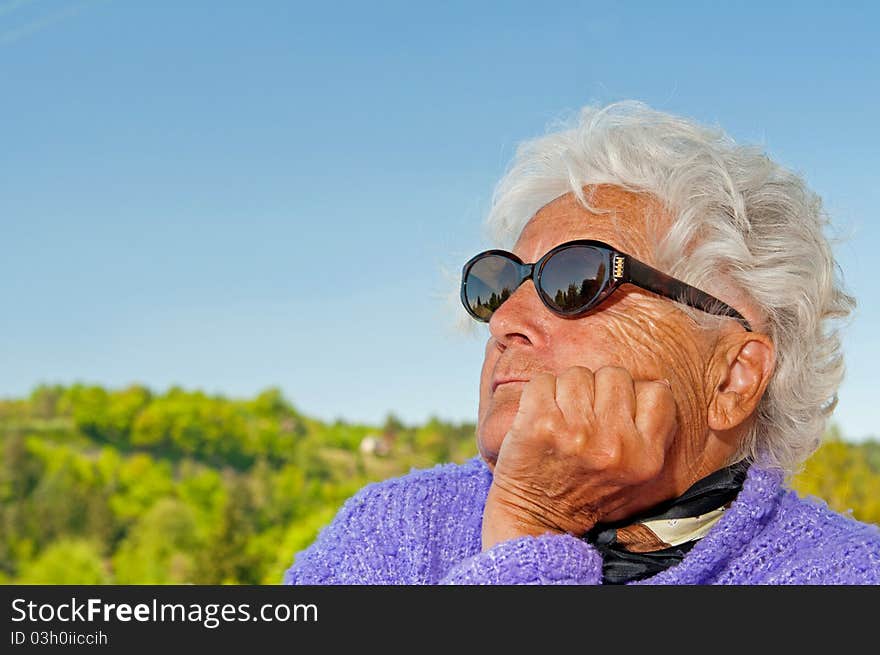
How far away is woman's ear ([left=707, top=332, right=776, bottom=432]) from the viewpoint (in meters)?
2.27

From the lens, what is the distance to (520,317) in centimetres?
231

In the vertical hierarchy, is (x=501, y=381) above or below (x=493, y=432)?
above

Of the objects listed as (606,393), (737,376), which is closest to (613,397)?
(606,393)

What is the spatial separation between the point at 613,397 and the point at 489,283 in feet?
2.12

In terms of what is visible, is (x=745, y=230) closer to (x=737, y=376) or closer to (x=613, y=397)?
(x=737, y=376)

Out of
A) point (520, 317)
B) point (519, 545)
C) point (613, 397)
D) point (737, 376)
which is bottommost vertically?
point (519, 545)

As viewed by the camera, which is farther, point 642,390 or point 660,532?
point 660,532

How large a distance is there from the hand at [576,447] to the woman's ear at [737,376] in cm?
24

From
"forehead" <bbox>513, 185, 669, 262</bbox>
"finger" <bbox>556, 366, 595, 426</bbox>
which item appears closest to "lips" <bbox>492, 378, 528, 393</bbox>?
"finger" <bbox>556, 366, 595, 426</bbox>

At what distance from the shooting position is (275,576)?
132 feet

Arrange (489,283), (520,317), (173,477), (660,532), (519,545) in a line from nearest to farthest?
(519,545), (660,532), (520,317), (489,283), (173,477)

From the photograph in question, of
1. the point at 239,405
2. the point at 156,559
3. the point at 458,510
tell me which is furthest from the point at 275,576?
the point at 458,510

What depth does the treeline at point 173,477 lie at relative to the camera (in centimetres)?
4741
